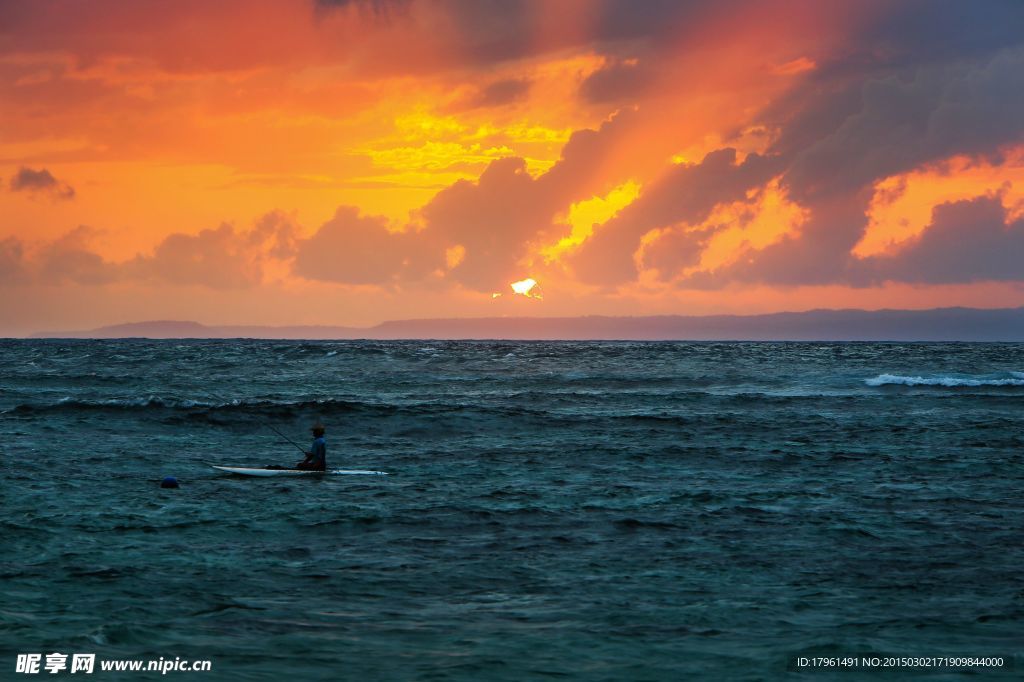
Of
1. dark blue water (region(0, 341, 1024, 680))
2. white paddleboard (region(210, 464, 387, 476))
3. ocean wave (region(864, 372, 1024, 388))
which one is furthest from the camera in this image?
ocean wave (region(864, 372, 1024, 388))

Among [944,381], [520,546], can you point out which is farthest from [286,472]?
[944,381]

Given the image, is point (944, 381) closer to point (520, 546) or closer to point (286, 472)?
point (286, 472)

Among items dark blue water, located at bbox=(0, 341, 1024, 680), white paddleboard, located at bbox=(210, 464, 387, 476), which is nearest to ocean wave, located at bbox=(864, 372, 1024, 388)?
dark blue water, located at bbox=(0, 341, 1024, 680)

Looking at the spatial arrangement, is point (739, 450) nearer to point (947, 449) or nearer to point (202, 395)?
point (947, 449)

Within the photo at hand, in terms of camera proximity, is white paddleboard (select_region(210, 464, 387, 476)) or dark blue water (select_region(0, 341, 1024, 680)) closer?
dark blue water (select_region(0, 341, 1024, 680))

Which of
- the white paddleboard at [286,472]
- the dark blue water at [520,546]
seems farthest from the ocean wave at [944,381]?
the white paddleboard at [286,472]

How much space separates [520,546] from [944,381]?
5656cm

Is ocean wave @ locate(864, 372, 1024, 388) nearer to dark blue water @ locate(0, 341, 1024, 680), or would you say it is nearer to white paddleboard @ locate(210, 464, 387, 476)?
dark blue water @ locate(0, 341, 1024, 680)

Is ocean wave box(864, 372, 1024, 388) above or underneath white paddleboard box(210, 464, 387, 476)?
above

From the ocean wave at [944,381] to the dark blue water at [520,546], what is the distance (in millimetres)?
24059

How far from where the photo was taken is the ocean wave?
2574 inches

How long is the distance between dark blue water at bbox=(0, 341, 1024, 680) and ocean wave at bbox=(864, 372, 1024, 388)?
24.1 meters

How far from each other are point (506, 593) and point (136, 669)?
5.57m

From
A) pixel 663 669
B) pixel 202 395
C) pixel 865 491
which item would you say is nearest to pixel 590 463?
pixel 865 491
